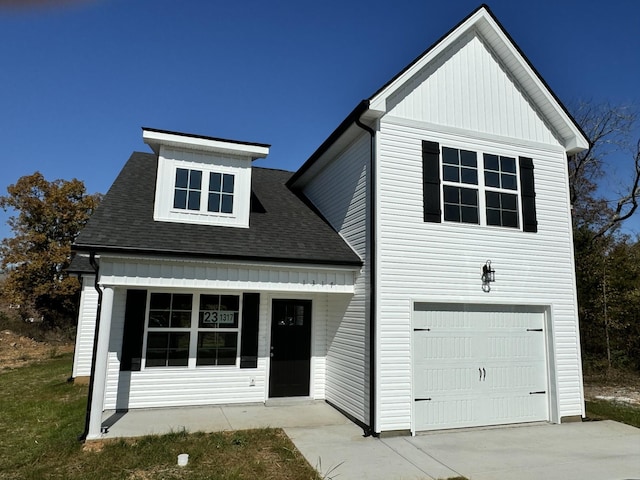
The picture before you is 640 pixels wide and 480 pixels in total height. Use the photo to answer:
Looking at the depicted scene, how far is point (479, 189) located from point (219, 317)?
6.19 meters

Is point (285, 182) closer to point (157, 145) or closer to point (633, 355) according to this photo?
point (157, 145)

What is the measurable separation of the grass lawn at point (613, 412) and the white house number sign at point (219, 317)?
25.7 ft

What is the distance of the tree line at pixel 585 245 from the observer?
13.8 m

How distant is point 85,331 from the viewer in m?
11.1

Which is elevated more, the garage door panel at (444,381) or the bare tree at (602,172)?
the bare tree at (602,172)

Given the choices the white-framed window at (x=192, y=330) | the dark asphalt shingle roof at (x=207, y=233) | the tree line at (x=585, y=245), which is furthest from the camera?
the tree line at (x=585, y=245)

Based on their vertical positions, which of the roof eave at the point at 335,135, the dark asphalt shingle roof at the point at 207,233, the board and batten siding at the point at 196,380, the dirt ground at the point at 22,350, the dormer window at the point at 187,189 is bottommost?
the dirt ground at the point at 22,350

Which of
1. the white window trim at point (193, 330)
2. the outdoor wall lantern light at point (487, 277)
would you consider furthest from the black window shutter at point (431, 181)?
the white window trim at point (193, 330)

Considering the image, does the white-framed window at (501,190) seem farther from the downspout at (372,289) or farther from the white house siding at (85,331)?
the white house siding at (85,331)

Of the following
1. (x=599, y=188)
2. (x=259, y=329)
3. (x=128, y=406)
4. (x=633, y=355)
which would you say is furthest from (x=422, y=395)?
(x=599, y=188)

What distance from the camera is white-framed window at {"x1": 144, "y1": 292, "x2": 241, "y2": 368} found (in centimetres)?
874

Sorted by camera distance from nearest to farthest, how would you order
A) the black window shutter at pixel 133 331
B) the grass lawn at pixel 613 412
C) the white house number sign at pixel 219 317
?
the grass lawn at pixel 613 412 → the black window shutter at pixel 133 331 → the white house number sign at pixel 219 317

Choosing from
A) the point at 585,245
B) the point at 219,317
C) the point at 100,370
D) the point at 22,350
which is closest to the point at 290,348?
the point at 219,317

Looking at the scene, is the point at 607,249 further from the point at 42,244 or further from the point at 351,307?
the point at 42,244
